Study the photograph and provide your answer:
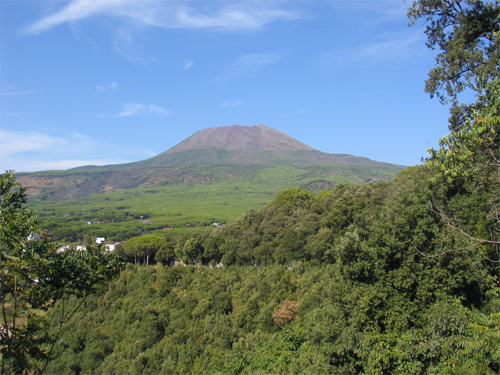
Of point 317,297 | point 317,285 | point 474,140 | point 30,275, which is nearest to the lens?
point 30,275

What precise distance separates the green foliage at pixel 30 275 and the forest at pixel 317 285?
27mm

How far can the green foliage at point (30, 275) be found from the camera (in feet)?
18.5

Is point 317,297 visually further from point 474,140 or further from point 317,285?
point 474,140

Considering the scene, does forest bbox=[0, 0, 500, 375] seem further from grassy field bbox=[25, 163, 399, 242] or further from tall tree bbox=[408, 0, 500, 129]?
grassy field bbox=[25, 163, 399, 242]

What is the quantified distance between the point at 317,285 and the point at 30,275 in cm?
1764

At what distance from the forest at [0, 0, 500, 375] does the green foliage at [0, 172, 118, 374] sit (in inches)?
1.1

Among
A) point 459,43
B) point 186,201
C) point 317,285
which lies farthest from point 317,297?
point 186,201

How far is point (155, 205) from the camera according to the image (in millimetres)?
141750

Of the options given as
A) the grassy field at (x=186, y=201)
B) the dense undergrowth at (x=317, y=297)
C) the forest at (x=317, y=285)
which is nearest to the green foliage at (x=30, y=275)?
the forest at (x=317, y=285)

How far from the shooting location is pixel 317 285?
21172 millimetres

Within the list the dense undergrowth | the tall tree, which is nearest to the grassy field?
the dense undergrowth

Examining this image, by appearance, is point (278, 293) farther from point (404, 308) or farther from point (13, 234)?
point (13, 234)

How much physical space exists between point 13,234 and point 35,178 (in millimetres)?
224340

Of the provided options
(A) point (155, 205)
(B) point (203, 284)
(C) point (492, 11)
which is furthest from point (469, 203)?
(A) point (155, 205)
